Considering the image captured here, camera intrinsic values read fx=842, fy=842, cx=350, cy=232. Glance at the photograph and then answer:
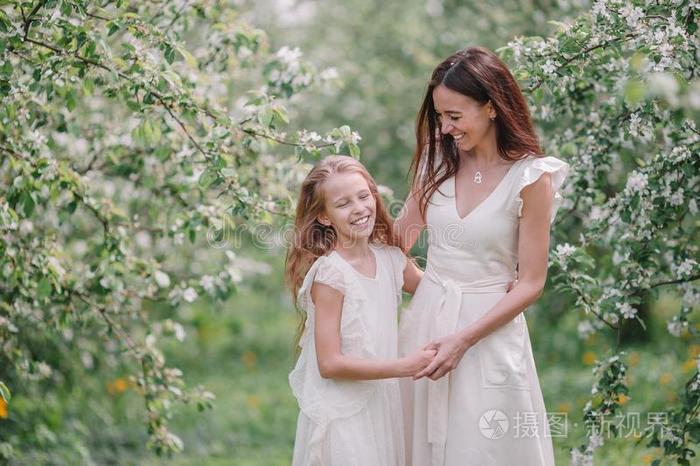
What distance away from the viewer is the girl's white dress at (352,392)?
276cm

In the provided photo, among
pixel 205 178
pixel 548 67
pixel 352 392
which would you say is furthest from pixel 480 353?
pixel 205 178

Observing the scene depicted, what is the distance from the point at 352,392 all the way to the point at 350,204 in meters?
0.63

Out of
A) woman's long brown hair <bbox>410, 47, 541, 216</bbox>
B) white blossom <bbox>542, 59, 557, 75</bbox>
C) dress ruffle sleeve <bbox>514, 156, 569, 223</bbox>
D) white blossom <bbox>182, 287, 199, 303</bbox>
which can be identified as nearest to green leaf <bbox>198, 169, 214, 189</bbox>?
white blossom <bbox>182, 287, 199, 303</bbox>

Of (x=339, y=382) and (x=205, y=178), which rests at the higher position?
(x=205, y=178)

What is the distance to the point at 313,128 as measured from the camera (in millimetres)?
7410

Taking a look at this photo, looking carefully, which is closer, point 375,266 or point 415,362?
point 415,362

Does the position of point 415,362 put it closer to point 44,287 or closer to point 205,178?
point 205,178

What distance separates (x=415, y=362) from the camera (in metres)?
2.69

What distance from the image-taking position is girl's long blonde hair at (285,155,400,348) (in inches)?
114

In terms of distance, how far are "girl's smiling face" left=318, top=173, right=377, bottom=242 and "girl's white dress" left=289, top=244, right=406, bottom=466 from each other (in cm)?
11

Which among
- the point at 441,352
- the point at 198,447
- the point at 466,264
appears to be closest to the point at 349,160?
the point at 466,264

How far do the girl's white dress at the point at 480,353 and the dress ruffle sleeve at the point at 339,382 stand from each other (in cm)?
21

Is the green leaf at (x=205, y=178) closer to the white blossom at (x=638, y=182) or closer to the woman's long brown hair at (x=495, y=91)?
the woman's long brown hair at (x=495, y=91)

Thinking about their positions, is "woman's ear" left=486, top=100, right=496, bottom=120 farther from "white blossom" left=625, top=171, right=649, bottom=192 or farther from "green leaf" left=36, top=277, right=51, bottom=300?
"green leaf" left=36, top=277, right=51, bottom=300
